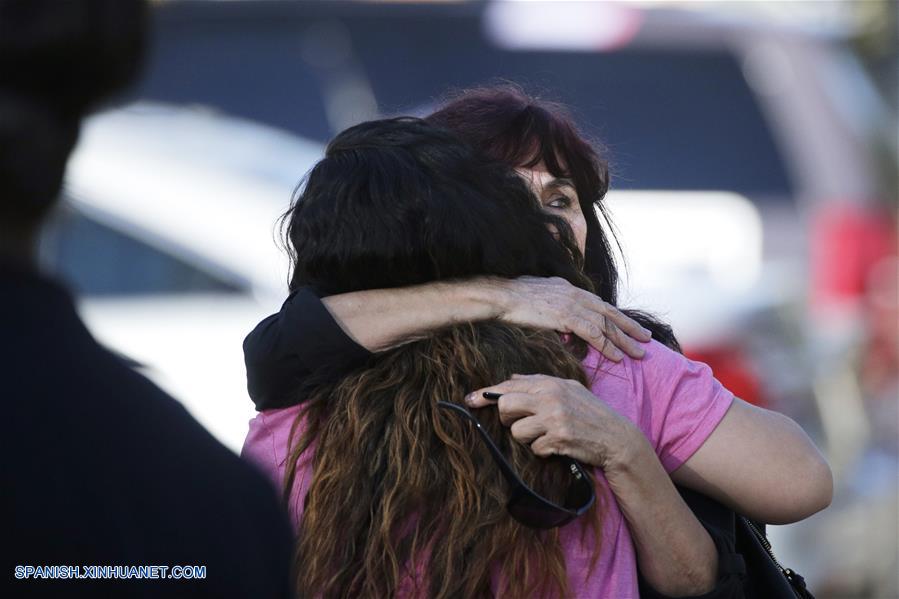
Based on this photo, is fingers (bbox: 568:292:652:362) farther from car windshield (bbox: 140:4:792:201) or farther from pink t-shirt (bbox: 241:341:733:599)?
car windshield (bbox: 140:4:792:201)

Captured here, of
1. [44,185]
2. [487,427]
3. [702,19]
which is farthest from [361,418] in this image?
[702,19]

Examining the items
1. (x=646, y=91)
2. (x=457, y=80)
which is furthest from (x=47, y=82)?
(x=646, y=91)

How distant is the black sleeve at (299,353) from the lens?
1948 mm

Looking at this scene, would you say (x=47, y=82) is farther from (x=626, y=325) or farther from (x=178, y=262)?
(x=178, y=262)

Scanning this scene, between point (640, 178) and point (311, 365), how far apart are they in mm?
6971

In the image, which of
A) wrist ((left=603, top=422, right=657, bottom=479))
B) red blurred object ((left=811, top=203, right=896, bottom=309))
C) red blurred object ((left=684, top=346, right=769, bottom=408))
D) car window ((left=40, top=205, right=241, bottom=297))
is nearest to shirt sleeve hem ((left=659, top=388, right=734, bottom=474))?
wrist ((left=603, top=422, right=657, bottom=479))

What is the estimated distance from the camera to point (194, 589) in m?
1.17

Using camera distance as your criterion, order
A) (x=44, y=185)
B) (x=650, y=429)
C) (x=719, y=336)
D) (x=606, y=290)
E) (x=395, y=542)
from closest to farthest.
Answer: (x=44, y=185), (x=395, y=542), (x=650, y=429), (x=606, y=290), (x=719, y=336)

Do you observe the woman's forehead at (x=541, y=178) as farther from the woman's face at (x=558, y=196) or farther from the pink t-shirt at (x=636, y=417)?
the pink t-shirt at (x=636, y=417)

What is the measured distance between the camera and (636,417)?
1.97 meters

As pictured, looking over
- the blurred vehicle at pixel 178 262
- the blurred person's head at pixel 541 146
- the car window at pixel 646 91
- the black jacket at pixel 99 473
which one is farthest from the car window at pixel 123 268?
the car window at pixel 646 91

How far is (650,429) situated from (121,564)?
3.30 feet

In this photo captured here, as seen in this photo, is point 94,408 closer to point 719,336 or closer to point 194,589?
point 194,589

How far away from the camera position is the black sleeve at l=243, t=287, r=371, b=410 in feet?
6.39
